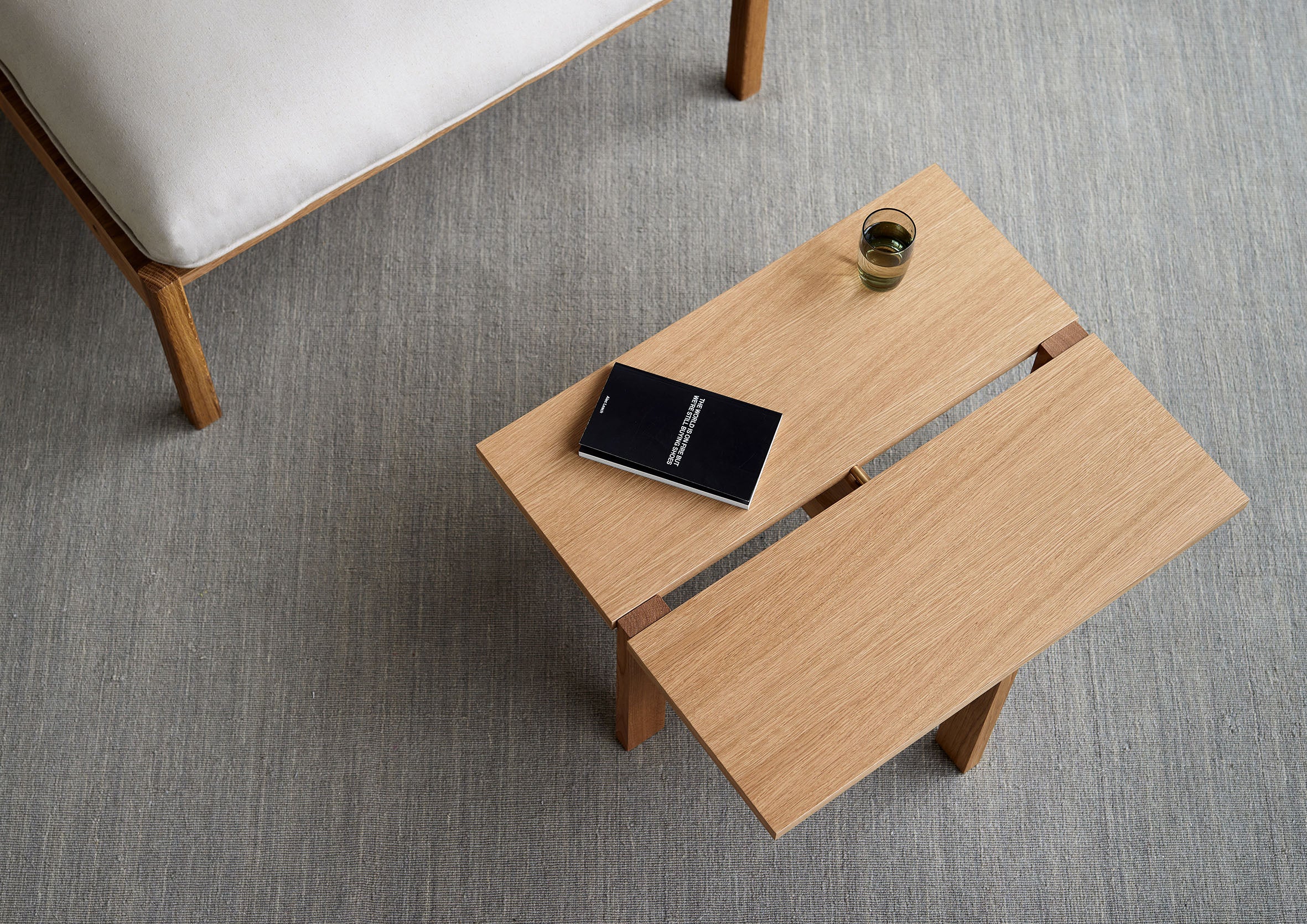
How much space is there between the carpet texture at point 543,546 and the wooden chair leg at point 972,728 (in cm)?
3

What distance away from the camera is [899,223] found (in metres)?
1.62

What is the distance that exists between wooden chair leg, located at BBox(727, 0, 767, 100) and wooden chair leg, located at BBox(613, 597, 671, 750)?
111 centimetres

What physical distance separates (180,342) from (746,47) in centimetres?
108

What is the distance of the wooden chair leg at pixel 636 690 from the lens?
4.71ft

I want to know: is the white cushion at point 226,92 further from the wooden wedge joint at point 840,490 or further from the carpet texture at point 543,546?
the wooden wedge joint at point 840,490

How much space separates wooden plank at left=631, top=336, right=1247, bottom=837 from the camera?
136 centimetres

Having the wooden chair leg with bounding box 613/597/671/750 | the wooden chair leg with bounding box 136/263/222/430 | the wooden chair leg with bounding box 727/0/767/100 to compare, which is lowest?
the wooden chair leg with bounding box 613/597/671/750

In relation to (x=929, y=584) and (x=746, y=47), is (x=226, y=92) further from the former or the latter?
(x=929, y=584)

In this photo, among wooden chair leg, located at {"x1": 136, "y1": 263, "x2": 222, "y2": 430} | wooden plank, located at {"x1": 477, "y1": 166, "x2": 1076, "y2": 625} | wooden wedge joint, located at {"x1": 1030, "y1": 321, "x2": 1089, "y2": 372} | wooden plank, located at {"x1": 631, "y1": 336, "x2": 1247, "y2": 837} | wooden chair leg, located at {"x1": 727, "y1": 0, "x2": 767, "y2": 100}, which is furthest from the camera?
wooden chair leg, located at {"x1": 727, "y1": 0, "x2": 767, "y2": 100}

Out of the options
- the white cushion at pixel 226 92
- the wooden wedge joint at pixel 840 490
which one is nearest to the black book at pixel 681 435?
the wooden wedge joint at pixel 840 490

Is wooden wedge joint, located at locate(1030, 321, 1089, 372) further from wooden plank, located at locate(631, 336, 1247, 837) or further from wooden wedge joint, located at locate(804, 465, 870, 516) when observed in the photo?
wooden wedge joint, located at locate(804, 465, 870, 516)

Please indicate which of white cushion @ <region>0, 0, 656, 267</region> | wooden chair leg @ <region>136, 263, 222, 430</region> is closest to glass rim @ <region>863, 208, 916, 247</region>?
white cushion @ <region>0, 0, 656, 267</region>

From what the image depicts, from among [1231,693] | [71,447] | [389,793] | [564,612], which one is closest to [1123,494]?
[1231,693]

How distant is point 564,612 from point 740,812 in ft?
1.28
